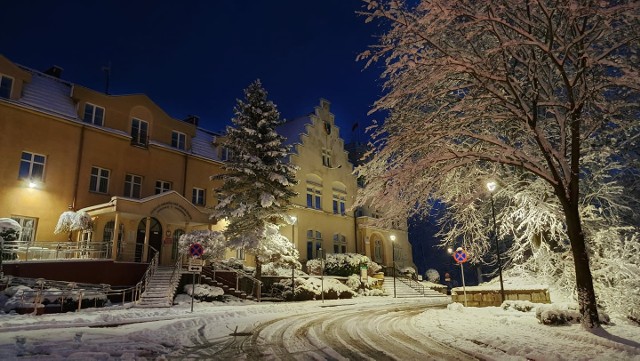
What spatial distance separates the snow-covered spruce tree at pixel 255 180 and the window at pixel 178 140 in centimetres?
649

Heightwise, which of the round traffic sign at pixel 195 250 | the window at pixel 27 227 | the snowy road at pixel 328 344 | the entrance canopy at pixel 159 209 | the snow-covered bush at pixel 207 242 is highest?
the entrance canopy at pixel 159 209

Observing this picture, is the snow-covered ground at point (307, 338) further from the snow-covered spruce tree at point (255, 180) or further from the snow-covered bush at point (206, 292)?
the snow-covered spruce tree at point (255, 180)

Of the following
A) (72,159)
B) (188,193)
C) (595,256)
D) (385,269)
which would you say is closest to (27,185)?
(72,159)

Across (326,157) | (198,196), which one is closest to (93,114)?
→ (198,196)

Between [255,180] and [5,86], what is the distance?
14.7 metres

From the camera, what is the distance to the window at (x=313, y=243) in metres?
35.1

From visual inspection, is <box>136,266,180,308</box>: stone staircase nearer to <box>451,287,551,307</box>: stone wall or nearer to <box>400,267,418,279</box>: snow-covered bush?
<box>451,287,551,307</box>: stone wall

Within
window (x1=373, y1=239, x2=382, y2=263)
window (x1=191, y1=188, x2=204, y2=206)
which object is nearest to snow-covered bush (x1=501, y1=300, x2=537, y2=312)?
window (x1=191, y1=188, x2=204, y2=206)

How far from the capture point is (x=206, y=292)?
21.3 meters

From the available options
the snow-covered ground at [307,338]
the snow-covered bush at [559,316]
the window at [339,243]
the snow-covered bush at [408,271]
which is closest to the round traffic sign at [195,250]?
the snow-covered ground at [307,338]

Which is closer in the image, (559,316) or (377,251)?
(559,316)

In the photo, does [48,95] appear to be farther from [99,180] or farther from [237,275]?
[237,275]

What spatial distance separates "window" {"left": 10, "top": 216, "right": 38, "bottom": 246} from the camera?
21.2m

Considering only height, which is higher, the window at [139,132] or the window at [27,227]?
the window at [139,132]
